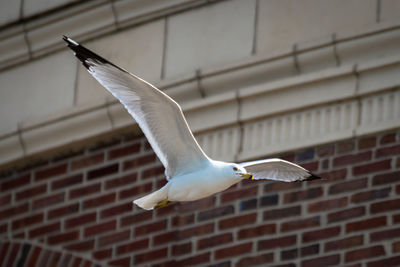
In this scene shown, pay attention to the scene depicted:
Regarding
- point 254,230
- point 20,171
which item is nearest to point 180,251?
point 254,230

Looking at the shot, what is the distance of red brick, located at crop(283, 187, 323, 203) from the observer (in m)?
8.17

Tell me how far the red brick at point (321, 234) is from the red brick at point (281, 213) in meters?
0.18

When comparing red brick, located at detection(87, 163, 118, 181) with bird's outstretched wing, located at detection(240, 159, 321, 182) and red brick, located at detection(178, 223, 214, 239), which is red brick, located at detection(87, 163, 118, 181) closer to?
red brick, located at detection(178, 223, 214, 239)

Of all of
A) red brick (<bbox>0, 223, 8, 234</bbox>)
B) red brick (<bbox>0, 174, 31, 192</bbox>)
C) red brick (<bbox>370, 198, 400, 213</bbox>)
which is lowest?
red brick (<bbox>370, 198, 400, 213</bbox>)

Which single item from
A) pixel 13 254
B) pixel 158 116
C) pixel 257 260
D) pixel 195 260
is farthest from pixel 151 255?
pixel 13 254

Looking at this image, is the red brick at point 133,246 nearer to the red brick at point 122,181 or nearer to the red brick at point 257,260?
the red brick at point 122,181

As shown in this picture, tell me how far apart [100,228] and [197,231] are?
826mm

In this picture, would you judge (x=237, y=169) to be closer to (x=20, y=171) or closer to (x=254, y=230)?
(x=254, y=230)

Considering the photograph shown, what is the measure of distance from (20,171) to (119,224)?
1.13 m

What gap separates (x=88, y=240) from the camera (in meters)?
8.99

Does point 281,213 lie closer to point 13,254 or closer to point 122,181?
point 122,181

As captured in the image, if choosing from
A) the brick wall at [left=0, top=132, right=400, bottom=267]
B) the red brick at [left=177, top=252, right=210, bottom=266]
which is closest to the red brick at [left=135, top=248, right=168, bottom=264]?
the brick wall at [left=0, top=132, right=400, bottom=267]

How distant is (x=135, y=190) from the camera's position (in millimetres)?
8922

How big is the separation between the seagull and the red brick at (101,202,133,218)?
0.94 m
